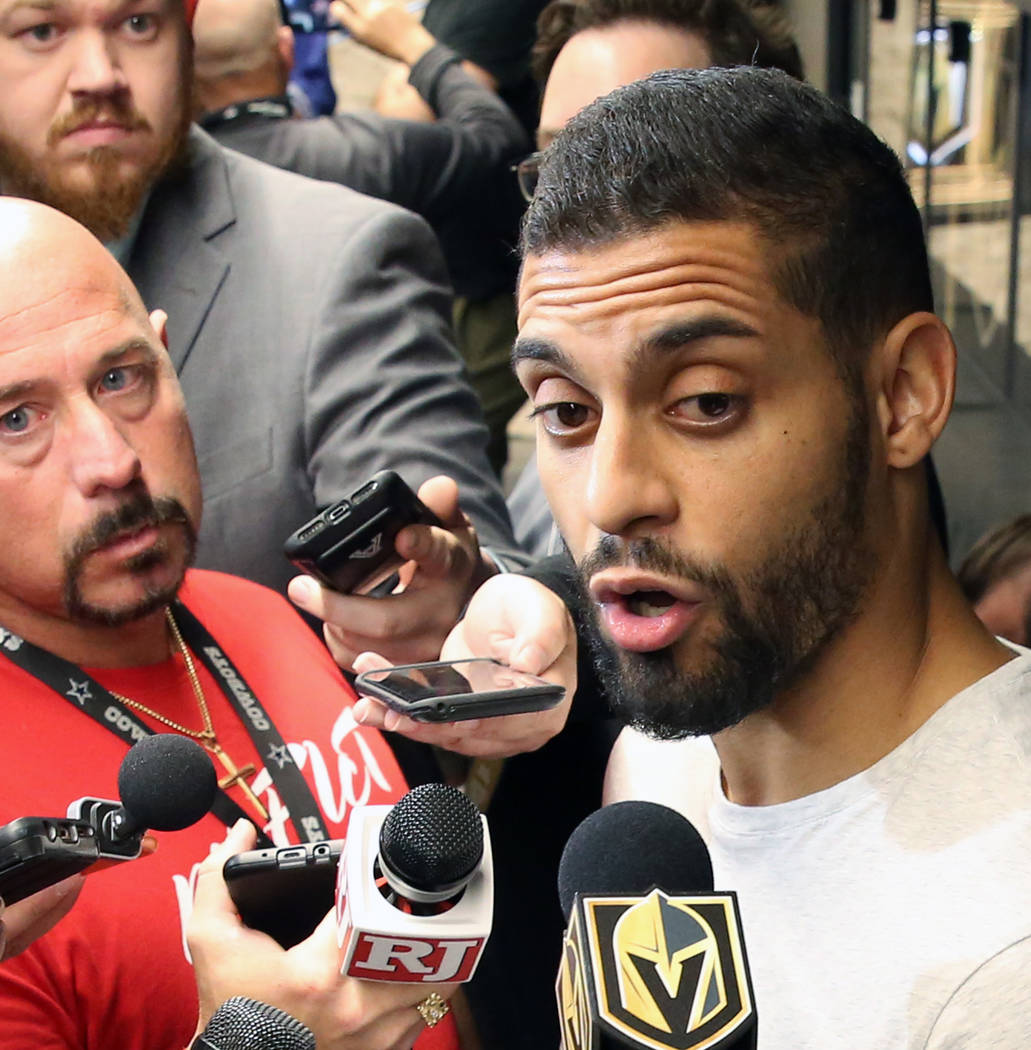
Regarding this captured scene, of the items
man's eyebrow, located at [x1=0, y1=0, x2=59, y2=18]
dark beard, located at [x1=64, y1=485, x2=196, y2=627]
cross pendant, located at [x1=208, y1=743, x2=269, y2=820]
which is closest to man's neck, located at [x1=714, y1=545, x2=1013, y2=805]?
cross pendant, located at [x1=208, y1=743, x2=269, y2=820]

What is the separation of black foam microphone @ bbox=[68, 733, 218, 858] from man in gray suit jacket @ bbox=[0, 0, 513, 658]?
1.15 metres

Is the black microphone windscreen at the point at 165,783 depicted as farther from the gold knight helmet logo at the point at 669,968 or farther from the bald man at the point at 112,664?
Answer: the gold knight helmet logo at the point at 669,968

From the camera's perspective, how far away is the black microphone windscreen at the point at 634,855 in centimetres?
152

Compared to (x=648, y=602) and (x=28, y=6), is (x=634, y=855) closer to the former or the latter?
(x=648, y=602)

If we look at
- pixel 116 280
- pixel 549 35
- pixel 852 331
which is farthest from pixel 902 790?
pixel 549 35

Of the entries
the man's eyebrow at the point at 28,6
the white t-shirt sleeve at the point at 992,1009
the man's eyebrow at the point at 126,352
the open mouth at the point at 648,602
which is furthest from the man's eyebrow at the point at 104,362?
the white t-shirt sleeve at the point at 992,1009

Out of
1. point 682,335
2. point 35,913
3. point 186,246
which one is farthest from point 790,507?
point 186,246

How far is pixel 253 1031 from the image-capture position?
1.43 metres

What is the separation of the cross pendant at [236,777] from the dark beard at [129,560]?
0.22m

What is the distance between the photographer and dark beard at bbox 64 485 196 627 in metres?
2.18

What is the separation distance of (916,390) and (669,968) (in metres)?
0.84

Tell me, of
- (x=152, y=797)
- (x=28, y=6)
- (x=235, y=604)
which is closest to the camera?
(x=152, y=797)

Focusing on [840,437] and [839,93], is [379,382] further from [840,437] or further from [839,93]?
[839,93]

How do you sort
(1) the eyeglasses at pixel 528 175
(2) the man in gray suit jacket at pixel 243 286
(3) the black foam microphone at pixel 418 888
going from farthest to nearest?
(1) the eyeglasses at pixel 528 175, (2) the man in gray suit jacket at pixel 243 286, (3) the black foam microphone at pixel 418 888
